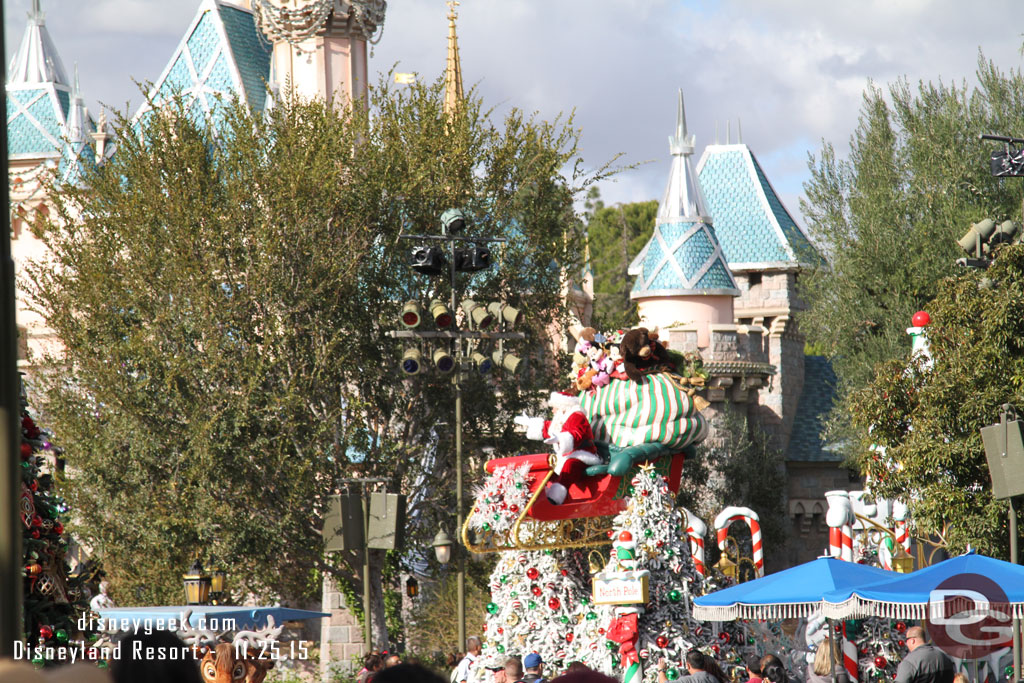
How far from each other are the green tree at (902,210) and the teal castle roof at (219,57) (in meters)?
14.2

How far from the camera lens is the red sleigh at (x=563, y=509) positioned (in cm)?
1390

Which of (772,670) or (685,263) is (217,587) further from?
(685,263)

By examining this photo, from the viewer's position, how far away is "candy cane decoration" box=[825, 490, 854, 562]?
19.4 m

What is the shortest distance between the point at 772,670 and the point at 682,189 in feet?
70.5

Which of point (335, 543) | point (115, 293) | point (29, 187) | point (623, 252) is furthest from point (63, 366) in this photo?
point (623, 252)

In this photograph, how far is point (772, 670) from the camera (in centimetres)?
1050

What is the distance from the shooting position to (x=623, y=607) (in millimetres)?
13078

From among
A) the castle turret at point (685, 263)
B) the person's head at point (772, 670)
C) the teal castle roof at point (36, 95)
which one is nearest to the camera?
the person's head at point (772, 670)

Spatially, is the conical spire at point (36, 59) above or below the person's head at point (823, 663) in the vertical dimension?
above

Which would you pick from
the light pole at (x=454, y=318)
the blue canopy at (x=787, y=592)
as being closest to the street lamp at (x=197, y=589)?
the light pole at (x=454, y=318)

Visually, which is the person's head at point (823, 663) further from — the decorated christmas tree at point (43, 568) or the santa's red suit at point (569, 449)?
the decorated christmas tree at point (43, 568)

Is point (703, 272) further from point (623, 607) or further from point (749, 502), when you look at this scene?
point (623, 607)

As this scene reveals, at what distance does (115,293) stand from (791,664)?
10842 millimetres

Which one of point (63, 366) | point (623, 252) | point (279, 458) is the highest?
point (623, 252)
